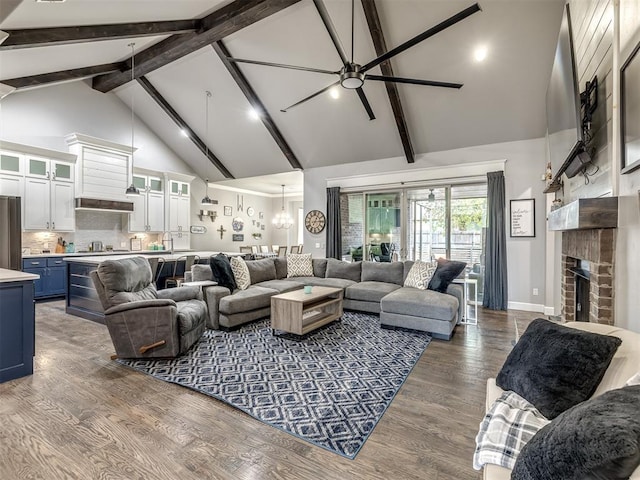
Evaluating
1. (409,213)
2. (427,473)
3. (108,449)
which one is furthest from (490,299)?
(108,449)

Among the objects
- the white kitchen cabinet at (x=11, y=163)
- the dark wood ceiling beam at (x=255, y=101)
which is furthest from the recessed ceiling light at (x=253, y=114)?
the white kitchen cabinet at (x=11, y=163)

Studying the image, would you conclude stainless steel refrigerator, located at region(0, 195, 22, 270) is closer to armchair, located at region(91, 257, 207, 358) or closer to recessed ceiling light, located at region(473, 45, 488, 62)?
armchair, located at region(91, 257, 207, 358)

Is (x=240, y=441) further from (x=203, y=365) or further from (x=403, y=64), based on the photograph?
(x=403, y=64)

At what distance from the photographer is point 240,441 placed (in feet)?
6.56

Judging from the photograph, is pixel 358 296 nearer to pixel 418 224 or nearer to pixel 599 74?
pixel 418 224

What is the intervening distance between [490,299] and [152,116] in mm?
8548

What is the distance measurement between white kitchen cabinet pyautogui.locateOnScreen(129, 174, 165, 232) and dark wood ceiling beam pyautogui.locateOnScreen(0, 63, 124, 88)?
7.46 ft

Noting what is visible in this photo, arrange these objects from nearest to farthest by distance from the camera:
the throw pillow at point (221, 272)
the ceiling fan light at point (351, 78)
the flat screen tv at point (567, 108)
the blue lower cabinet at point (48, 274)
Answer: the flat screen tv at point (567, 108) → the ceiling fan light at point (351, 78) → the throw pillow at point (221, 272) → the blue lower cabinet at point (48, 274)

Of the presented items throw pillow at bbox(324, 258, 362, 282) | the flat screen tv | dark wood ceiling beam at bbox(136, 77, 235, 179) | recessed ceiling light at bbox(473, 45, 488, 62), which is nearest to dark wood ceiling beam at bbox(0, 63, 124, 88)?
dark wood ceiling beam at bbox(136, 77, 235, 179)

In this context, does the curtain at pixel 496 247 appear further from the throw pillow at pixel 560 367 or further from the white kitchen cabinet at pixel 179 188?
the white kitchen cabinet at pixel 179 188

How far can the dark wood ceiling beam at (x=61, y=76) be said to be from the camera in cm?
532

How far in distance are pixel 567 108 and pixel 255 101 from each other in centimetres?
527

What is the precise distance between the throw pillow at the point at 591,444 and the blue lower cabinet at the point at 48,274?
23.3ft

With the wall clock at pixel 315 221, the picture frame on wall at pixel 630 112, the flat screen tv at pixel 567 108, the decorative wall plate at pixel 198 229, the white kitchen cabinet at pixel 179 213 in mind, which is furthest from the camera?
the decorative wall plate at pixel 198 229
